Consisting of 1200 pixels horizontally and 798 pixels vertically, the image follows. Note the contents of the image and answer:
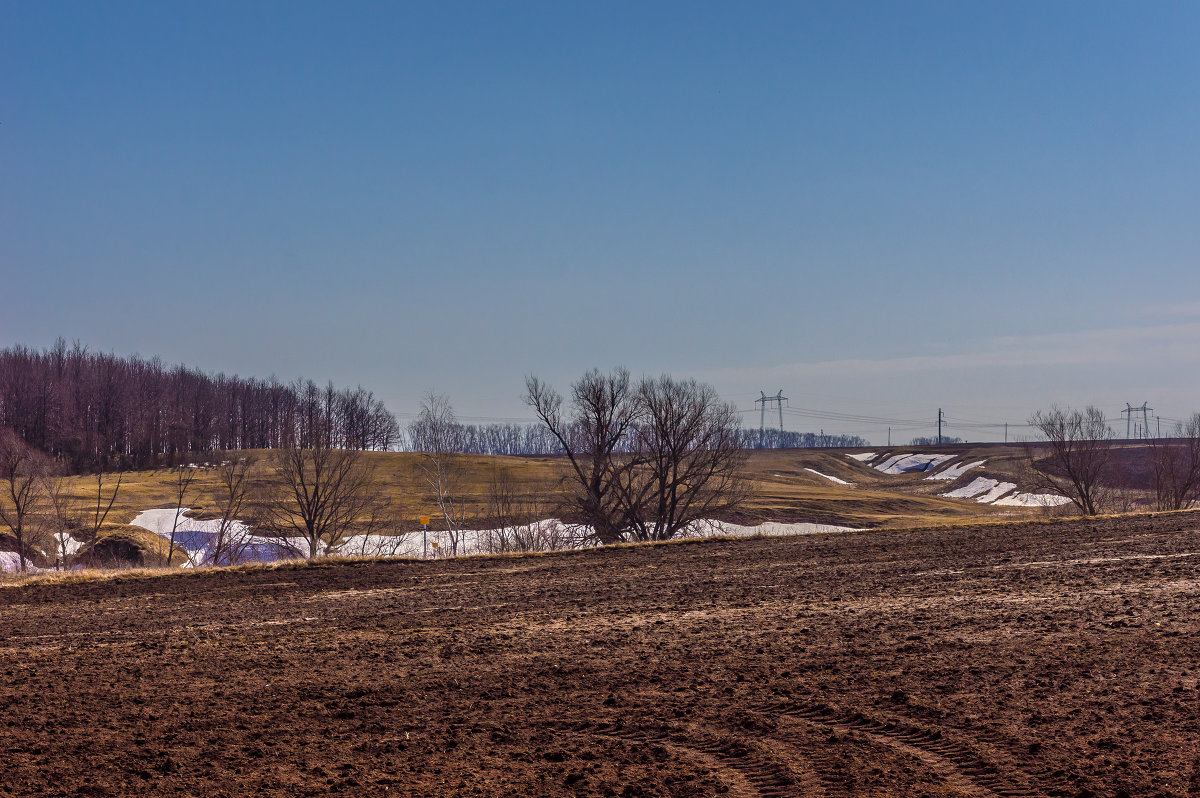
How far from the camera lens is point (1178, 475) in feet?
166

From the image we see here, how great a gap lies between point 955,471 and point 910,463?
64.8ft

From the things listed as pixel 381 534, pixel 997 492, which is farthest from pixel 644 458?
pixel 997 492

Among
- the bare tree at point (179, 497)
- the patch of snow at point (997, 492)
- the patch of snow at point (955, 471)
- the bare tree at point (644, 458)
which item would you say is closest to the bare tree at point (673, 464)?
the bare tree at point (644, 458)

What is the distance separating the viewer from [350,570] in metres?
20.2

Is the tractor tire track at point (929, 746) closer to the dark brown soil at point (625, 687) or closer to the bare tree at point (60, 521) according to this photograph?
the dark brown soil at point (625, 687)

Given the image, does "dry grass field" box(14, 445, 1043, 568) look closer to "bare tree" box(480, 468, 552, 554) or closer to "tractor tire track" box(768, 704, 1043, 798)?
"bare tree" box(480, 468, 552, 554)

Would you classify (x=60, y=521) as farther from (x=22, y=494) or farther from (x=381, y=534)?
(x=381, y=534)

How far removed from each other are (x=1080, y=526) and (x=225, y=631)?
23.0 metres

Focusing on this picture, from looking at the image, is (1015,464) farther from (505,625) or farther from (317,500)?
(505,625)

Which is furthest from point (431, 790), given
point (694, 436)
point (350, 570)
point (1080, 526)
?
point (694, 436)

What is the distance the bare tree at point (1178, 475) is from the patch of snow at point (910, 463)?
280 feet

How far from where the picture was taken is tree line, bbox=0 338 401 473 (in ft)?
340

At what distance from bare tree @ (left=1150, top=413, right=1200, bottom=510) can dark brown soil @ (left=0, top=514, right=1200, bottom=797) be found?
37280 millimetres

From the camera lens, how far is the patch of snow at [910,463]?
461 feet
